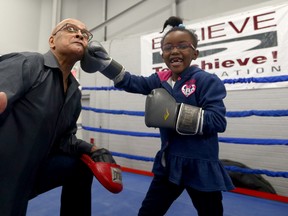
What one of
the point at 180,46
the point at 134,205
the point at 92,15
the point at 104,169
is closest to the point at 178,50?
the point at 180,46

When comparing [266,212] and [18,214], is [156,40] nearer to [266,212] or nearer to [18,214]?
[266,212]

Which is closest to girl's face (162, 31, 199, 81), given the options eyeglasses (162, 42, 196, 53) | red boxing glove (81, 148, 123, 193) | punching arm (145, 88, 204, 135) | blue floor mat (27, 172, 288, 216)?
eyeglasses (162, 42, 196, 53)

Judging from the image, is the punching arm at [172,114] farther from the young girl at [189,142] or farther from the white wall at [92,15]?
the white wall at [92,15]

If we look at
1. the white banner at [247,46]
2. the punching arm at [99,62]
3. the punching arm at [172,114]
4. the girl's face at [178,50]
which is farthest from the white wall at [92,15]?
the punching arm at [172,114]

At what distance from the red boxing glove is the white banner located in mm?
1215

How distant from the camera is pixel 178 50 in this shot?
2.95 ft

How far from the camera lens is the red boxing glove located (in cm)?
85

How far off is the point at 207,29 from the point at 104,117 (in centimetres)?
168

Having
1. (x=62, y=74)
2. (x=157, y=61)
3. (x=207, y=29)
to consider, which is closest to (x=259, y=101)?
(x=207, y=29)

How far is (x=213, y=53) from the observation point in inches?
85.9

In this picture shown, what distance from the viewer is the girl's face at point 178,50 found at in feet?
2.97

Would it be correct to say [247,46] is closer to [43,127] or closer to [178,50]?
[178,50]

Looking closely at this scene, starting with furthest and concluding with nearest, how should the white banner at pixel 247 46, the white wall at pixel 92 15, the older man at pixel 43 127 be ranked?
the white wall at pixel 92 15 → the white banner at pixel 247 46 → the older man at pixel 43 127

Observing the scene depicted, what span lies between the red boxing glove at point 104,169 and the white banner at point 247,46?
1.22 meters
